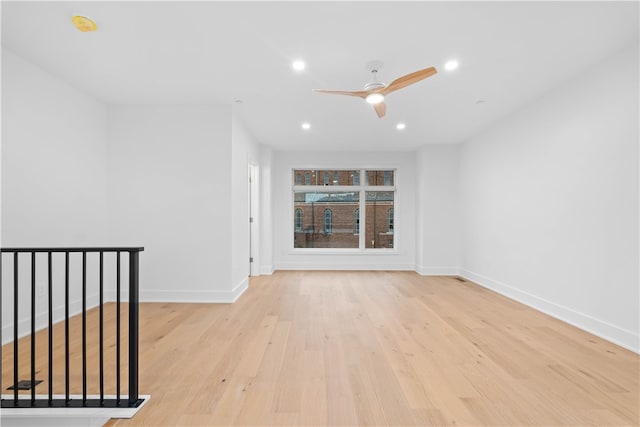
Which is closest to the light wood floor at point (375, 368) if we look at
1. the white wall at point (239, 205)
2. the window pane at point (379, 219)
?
the white wall at point (239, 205)

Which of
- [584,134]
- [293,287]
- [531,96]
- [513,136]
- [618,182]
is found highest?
[531,96]

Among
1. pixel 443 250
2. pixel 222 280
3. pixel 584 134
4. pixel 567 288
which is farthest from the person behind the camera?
pixel 443 250

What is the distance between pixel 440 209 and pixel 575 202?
2.90 meters

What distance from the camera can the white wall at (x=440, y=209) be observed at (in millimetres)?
6062

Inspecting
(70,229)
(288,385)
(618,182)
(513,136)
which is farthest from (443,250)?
(70,229)

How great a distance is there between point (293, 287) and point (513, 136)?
3.67 meters

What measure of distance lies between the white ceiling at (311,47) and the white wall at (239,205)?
62 cm

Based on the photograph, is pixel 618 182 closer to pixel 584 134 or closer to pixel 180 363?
pixel 584 134

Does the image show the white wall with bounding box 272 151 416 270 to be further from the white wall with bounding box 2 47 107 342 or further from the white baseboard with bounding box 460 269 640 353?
the white wall with bounding box 2 47 107 342

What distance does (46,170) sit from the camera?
313 centimetres

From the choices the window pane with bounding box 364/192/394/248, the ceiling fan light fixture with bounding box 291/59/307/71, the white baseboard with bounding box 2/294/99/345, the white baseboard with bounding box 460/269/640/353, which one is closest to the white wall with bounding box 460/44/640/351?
the white baseboard with bounding box 460/269/640/353

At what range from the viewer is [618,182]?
275 centimetres

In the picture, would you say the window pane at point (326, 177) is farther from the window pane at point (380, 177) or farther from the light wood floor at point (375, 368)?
the light wood floor at point (375, 368)

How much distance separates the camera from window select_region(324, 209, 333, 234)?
6.92 meters
